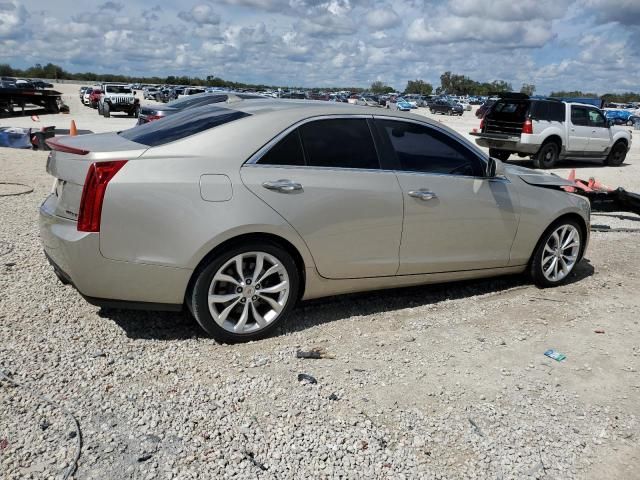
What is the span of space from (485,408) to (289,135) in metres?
2.16

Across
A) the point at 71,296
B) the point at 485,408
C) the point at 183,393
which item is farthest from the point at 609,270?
the point at 71,296

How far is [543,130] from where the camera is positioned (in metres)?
14.8

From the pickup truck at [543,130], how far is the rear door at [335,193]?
38.3 feet

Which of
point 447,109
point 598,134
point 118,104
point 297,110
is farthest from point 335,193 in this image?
point 447,109

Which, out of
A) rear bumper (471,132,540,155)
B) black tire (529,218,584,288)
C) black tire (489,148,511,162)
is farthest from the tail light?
black tire (489,148,511,162)

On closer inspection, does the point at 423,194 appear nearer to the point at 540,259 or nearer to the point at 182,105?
the point at 540,259

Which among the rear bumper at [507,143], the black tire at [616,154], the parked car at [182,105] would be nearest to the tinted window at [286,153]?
the parked car at [182,105]

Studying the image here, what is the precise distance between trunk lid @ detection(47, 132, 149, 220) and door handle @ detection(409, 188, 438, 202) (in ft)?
6.37

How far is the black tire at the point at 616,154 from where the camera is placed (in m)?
17.1

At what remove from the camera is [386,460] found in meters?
2.78

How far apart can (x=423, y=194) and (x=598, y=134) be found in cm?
1407

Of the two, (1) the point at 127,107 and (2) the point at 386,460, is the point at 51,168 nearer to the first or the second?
(2) the point at 386,460

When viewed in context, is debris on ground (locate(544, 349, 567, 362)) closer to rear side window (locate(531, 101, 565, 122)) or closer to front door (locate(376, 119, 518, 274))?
front door (locate(376, 119, 518, 274))

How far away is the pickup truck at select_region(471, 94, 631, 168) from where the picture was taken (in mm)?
14773
